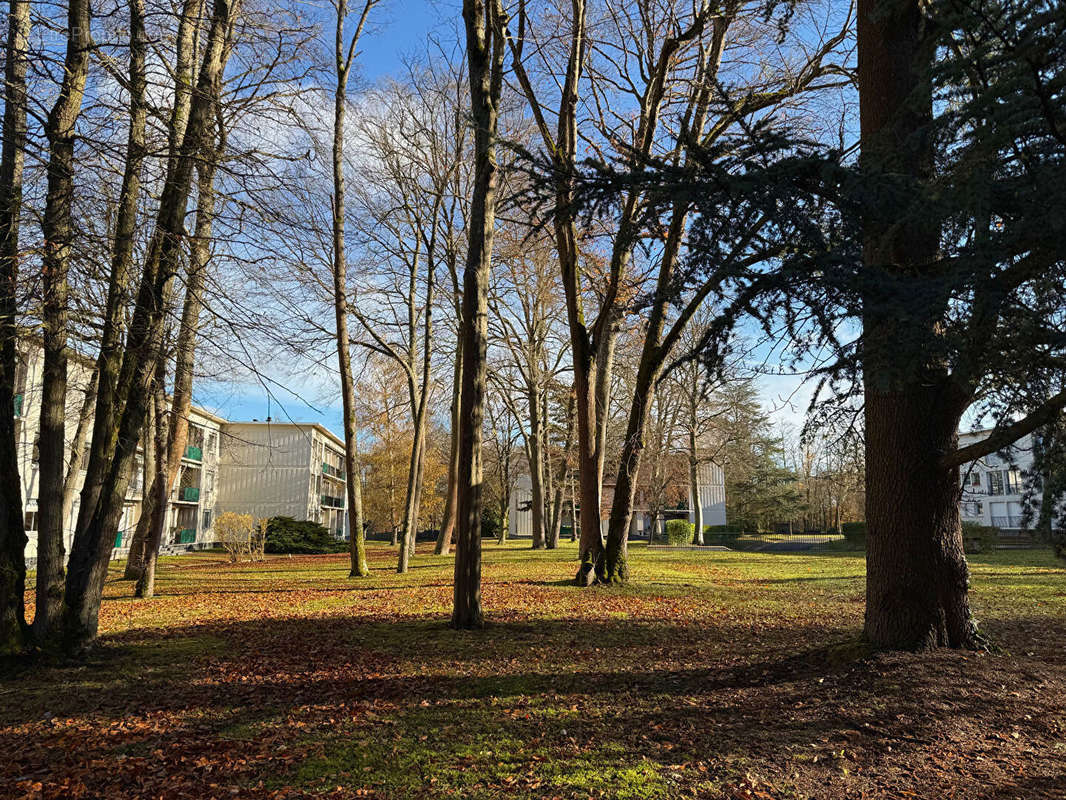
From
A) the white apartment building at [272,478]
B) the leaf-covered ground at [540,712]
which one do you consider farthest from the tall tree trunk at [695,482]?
the white apartment building at [272,478]

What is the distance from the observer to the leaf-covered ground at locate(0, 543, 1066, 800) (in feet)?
12.0

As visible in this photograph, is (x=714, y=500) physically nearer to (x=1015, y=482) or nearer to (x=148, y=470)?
(x=1015, y=482)

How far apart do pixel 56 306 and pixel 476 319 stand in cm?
435

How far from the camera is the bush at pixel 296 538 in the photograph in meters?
32.4

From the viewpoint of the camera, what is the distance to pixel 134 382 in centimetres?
685

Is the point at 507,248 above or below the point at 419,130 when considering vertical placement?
below

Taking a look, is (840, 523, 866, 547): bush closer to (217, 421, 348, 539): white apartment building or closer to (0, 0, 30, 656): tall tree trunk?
(0, 0, 30, 656): tall tree trunk

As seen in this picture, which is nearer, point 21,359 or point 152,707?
point 152,707

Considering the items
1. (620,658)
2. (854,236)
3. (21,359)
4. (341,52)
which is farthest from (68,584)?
(341,52)

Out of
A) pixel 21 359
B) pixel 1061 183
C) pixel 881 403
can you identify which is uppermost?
pixel 1061 183

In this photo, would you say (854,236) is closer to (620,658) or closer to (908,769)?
(908,769)

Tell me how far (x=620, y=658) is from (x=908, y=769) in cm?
295

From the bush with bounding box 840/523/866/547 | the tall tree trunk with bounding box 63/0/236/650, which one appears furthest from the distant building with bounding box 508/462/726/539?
the tall tree trunk with bounding box 63/0/236/650

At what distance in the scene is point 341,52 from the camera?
1479 centimetres
